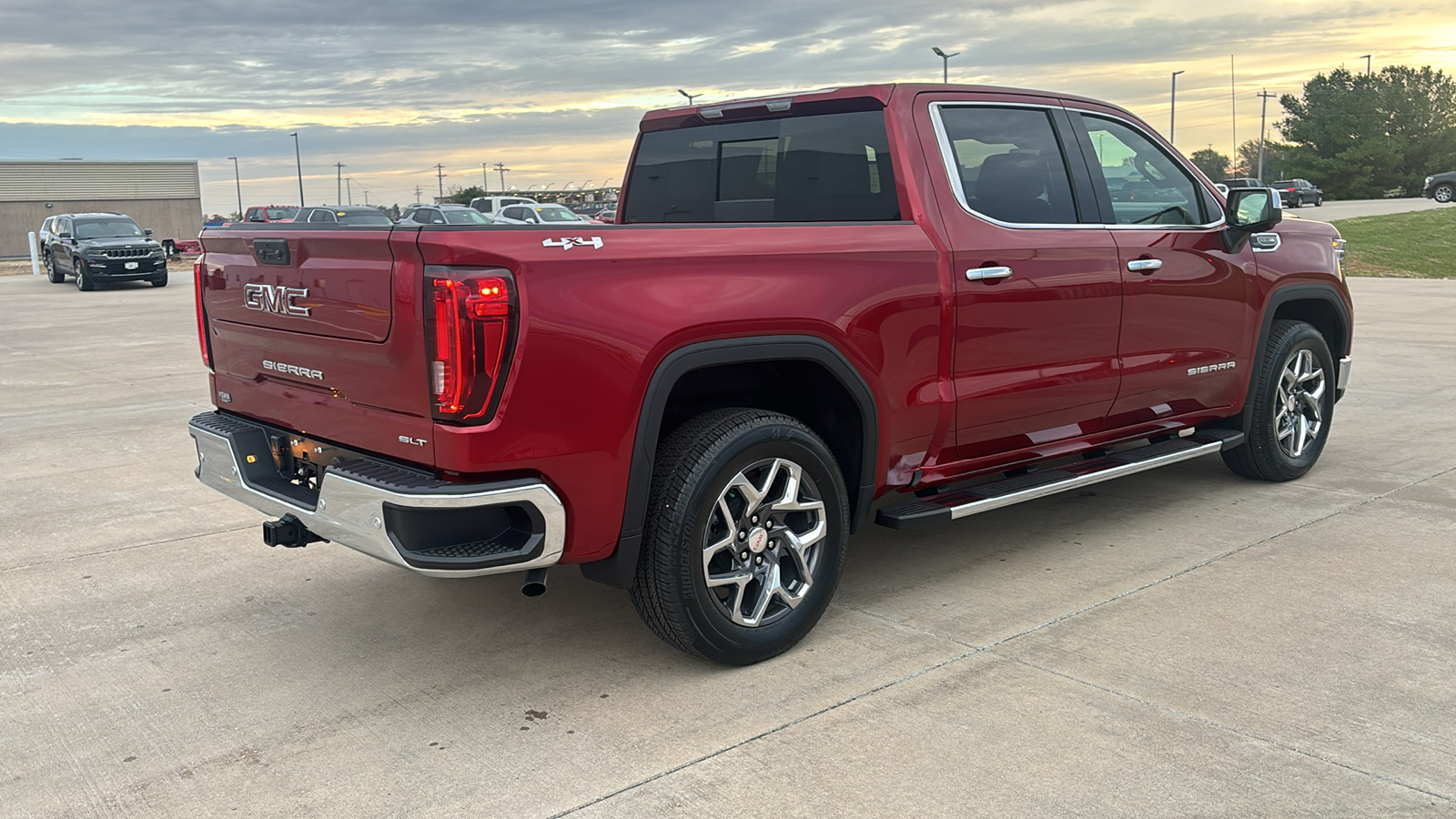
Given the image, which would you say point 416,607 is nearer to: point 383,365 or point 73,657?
point 73,657

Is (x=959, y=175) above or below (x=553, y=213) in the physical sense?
below

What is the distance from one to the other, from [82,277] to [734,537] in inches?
1046

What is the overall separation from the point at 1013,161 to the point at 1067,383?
921 millimetres

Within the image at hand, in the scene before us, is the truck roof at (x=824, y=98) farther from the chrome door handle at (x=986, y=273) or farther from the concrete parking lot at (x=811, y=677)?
the concrete parking lot at (x=811, y=677)

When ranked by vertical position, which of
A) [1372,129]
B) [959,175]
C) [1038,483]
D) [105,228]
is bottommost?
[1038,483]

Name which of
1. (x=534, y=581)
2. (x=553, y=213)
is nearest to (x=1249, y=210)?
(x=534, y=581)

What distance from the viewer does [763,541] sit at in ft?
12.8

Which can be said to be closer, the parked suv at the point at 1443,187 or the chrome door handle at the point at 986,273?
the chrome door handle at the point at 986,273

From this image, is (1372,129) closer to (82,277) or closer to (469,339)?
(82,277)

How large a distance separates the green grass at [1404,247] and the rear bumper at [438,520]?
21.9 metres

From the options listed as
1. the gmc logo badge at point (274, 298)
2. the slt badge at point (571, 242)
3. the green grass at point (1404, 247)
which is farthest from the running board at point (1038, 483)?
the green grass at point (1404, 247)

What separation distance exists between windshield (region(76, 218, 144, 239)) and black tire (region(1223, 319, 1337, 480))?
2664cm

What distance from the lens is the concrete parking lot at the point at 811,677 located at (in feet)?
10.2

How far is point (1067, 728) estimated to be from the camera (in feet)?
11.1
